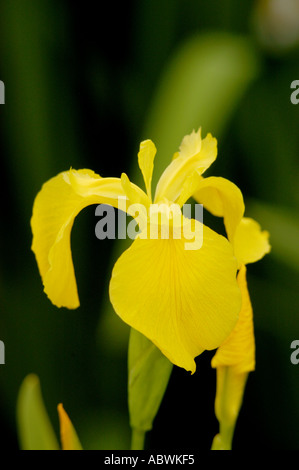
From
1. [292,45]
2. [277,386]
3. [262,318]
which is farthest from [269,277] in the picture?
[292,45]

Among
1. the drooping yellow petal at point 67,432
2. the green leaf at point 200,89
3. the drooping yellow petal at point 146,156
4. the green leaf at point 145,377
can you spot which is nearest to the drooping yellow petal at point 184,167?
the drooping yellow petal at point 146,156

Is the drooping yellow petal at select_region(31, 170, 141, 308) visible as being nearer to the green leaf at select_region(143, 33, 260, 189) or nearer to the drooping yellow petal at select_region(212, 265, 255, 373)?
the drooping yellow petal at select_region(212, 265, 255, 373)

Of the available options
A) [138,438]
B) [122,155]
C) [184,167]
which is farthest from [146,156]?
[122,155]

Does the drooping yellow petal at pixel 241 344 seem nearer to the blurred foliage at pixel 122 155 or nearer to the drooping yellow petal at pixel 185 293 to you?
the drooping yellow petal at pixel 185 293

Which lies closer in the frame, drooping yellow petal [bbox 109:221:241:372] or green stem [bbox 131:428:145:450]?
drooping yellow petal [bbox 109:221:241:372]

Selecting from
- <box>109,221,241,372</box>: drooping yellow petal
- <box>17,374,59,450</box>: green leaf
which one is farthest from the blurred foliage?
<box>109,221,241,372</box>: drooping yellow petal
